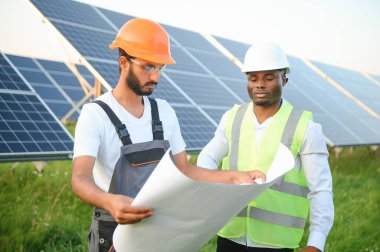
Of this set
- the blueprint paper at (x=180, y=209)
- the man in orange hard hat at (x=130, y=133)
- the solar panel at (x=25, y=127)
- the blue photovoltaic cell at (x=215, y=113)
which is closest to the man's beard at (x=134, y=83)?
the man in orange hard hat at (x=130, y=133)

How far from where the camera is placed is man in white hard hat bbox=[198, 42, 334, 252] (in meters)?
2.76

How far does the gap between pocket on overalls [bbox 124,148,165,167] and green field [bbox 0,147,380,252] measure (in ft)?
8.84

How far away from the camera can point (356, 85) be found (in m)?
18.8

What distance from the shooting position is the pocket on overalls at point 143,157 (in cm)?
236

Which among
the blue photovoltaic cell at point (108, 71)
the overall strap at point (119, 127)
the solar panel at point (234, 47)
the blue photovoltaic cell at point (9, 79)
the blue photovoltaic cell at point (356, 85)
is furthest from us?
the blue photovoltaic cell at point (356, 85)

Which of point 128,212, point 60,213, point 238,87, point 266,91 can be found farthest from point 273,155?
point 238,87

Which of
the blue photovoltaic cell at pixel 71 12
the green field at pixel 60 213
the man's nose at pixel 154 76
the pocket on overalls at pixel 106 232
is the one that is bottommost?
the green field at pixel 60 213

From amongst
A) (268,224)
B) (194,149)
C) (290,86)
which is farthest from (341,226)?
(290,86)

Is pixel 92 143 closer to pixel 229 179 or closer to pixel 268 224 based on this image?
pixel 229 179

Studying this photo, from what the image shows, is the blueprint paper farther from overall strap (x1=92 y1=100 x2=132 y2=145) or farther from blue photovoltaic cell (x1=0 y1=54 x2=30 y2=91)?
blue photovoltaic cell (x1=0 y1=54 x2=30 y2=91)

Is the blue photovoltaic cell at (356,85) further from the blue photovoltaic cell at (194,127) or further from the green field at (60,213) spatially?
the blue photovoltaic cell at (194,127)

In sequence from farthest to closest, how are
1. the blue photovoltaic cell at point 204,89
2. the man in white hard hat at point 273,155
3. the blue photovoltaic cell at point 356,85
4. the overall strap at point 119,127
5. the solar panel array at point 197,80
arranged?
the blue photovoltaic cell at point 356,85 < the blue photovoltaic cell at point 204,89 < the solar panel array at point 197,80 < the man in white hard hat at point 273,155 < the overall strap at point 119,127

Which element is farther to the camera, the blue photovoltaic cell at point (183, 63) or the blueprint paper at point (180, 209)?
the blue photovoltaic cell at point (183, 63)

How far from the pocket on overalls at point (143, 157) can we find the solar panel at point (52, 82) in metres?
10.4
